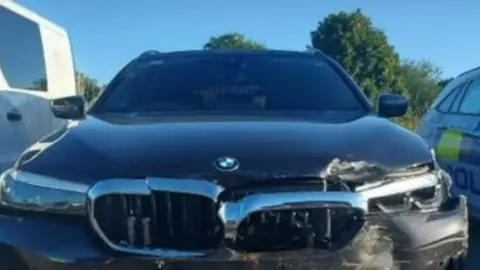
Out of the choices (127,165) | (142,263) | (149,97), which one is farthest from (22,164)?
(149,97)

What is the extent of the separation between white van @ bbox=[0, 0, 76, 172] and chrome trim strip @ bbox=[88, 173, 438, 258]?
354 centimetres

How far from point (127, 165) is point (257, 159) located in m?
0.51

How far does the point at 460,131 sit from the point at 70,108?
350cm

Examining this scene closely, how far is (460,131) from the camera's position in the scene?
6988 millimetres

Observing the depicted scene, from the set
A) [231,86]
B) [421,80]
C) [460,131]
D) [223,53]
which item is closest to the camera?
[231,86]

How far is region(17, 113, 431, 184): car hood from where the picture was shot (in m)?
3.30

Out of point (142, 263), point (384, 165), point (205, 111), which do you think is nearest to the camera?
point (142, 263)

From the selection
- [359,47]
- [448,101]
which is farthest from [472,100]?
[359,47]

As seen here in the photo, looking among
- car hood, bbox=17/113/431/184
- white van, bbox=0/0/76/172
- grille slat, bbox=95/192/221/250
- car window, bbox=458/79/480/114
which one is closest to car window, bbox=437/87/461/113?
car window, bbox=458/79/480/114

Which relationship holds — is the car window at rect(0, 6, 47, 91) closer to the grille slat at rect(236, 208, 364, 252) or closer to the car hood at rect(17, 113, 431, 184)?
the car hood at rect(17, 113, 431, 184)

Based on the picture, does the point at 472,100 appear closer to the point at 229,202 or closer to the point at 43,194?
the point at 229,202

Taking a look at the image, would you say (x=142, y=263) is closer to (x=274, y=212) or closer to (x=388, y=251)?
(x=274, y=212)

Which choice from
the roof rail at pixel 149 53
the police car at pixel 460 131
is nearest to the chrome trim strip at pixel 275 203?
the roof rail at pixel 149 53

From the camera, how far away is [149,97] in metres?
4.93
